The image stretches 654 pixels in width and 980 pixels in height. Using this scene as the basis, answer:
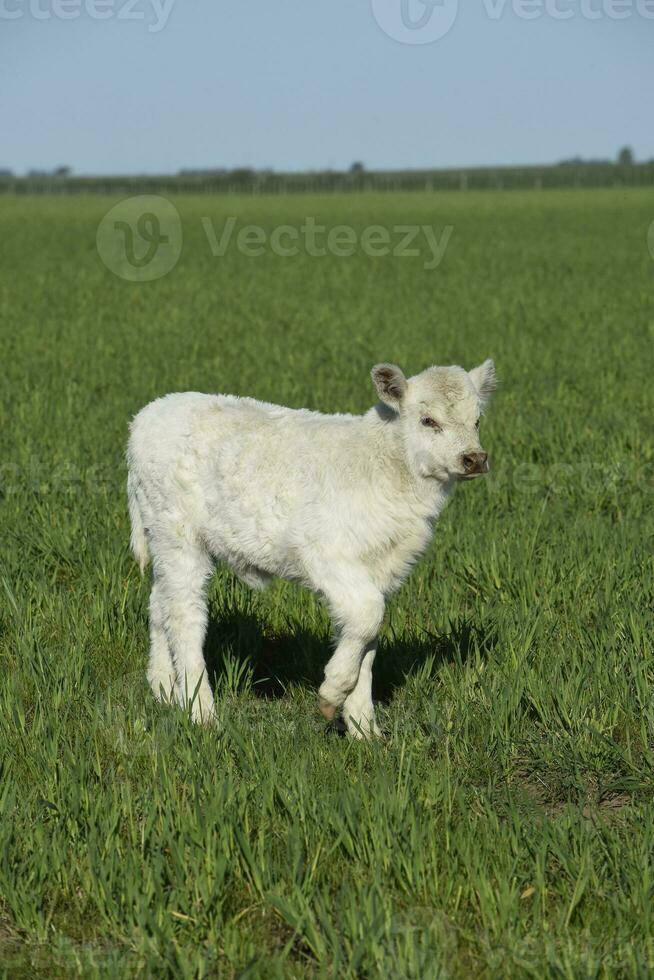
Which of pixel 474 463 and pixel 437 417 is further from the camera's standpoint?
pixel 437 417

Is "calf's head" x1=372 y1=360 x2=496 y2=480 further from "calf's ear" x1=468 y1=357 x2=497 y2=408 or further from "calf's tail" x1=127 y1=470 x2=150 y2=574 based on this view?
"calf's tail" x1=127 y1=470 x2=150 y2=574

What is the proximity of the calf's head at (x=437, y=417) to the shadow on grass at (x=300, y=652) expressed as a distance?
1.11m

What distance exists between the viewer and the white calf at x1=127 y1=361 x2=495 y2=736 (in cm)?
471

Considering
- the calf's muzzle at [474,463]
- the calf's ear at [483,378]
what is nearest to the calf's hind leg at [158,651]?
the calf's muzzle at [474,463]

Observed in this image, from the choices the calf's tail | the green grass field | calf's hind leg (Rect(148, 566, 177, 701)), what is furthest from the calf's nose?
the calf's tail

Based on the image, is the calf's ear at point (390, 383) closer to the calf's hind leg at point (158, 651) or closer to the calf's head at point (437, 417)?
the calf's head at point (437, 417)

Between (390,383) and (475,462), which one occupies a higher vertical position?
(390,383)

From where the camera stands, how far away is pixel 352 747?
4.66 m

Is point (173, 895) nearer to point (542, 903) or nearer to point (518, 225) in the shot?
point (542, 903)

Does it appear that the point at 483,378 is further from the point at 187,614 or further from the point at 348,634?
the point at 187,614

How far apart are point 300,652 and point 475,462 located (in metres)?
1.82

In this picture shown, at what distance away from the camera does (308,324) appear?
59.1ft

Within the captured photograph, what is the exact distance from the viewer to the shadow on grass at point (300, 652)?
18.4 feet

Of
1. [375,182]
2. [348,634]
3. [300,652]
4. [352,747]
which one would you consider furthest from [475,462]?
[375,182]
